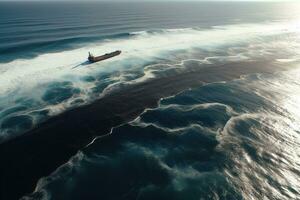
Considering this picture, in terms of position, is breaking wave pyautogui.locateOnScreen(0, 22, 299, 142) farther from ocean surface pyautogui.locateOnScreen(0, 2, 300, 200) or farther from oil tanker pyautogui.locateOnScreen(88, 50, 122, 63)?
oil tanker pyautogui.locateOnScreen(88, 50, 122, 63)

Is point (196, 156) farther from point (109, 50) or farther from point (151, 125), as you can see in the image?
point (109, 50)

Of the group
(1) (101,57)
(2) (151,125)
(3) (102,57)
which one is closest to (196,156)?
(2) (151,125)

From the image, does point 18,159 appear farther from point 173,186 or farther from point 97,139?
point 173,186

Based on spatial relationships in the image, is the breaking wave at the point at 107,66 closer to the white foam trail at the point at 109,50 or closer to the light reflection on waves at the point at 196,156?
the white foam trail at the point at 109,50

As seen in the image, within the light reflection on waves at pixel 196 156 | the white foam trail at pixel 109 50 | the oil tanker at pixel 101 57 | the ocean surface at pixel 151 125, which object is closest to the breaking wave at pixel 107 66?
the white foam trail at pixel 109 50

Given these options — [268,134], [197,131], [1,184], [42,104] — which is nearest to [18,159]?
[1,184]

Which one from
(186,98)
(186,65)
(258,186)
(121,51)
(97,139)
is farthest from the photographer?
(121,51)
